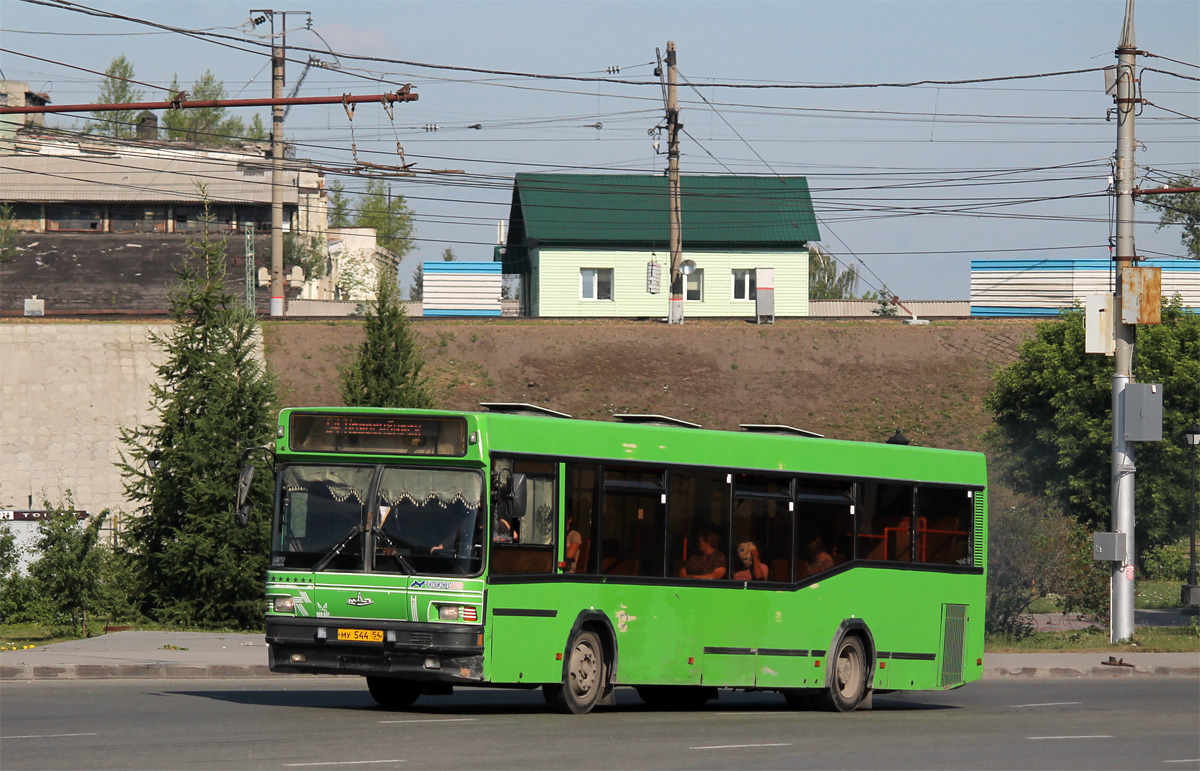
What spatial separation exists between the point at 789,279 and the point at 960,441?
2152 centimetres

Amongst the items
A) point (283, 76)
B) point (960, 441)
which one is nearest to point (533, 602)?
point (960, 441)

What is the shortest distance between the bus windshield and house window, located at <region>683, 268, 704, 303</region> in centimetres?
5634

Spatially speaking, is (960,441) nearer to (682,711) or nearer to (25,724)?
(682,711)

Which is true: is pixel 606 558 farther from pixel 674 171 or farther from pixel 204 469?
pixel 674 171

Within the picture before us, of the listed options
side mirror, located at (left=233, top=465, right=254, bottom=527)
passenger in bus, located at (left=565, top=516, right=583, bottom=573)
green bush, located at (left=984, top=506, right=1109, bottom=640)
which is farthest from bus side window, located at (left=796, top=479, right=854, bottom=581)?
green bush, located at (left=984, top=506, right=1109, bottom=640)

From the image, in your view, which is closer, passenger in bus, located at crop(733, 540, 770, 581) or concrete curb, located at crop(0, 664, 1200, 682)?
passenger in bus, located at crop(733, 540, 770, 581)

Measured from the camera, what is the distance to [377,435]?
13.7 metres

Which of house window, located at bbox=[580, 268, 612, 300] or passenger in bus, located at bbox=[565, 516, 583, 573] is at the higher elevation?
house window, located at bbox=[580, 268, 612, 300]

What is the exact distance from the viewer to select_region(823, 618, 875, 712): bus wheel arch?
55.0 feet

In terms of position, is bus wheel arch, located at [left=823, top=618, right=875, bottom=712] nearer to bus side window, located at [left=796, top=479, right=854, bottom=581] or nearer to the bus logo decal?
bus side window, located at [left=796, top=479, right=854, bottom=581]

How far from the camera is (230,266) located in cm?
7250

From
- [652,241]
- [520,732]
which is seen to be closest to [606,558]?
[520,732]

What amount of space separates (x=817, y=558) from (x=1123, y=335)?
12.8 metres

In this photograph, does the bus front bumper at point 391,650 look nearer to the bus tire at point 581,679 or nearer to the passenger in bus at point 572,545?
the bus tire at point 581,679
